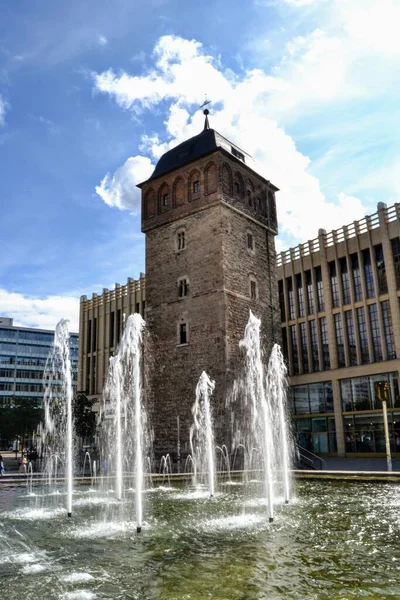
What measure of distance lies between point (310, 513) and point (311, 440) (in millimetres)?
25499

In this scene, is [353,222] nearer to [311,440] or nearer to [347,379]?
[347,379]

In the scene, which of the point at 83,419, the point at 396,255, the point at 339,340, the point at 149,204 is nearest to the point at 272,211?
the point at 149,204

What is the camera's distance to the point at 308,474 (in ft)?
63.0

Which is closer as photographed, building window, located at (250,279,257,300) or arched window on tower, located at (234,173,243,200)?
building window, located at (250,279,257,300)

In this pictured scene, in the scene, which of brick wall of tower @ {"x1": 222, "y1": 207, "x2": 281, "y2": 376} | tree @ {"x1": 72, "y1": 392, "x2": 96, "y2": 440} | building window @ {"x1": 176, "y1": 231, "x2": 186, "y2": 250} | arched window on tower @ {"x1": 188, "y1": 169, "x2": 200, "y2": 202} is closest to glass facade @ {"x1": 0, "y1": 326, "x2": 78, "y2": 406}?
tree @ {"x1": 72, "y1": 392, "x2": 96, "y2": 440}

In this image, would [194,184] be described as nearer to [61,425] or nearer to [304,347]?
[304,347]

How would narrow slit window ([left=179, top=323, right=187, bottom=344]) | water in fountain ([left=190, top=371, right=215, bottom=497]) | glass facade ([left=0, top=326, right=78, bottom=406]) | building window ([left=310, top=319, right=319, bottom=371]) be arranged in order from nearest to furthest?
water in fountain ([left=190, top=371, right=215, bottom=497]) < narrow slit window ([left=179, top=323, right=187, bottom=344]) < building window ([left=310, top=319, right=319, bottom=371]) < glass facade ([left=0, top=326, right=78, bottom=406])

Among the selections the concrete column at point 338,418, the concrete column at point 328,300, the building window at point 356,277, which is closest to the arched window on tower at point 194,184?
the concrete column at point 328,300

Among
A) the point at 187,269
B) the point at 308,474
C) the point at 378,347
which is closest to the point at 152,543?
the point at 308,474

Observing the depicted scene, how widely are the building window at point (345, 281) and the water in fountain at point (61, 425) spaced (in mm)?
19350

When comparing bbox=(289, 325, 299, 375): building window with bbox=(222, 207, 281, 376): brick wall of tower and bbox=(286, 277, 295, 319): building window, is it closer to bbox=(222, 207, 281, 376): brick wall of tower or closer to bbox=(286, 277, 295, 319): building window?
bbox=(286, 277, 295, 319): building window

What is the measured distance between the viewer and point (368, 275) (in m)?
34.7

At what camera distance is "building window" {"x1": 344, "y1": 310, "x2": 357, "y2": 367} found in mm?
34559

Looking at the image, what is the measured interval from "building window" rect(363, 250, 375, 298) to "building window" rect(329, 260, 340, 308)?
7.54ft
